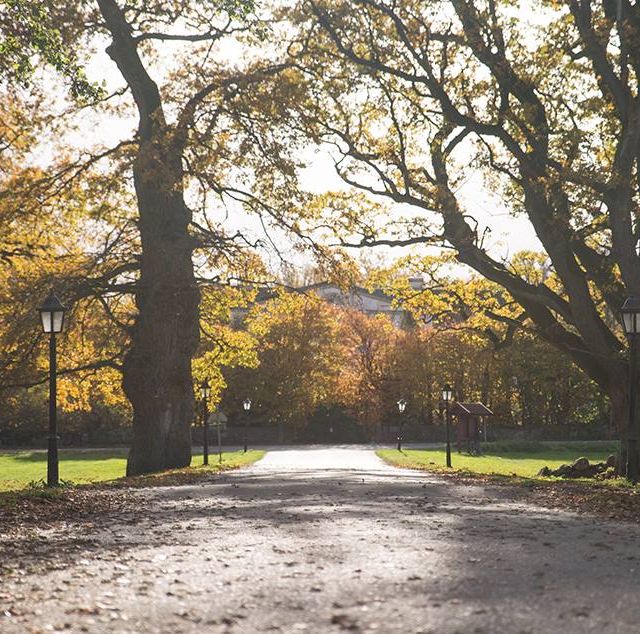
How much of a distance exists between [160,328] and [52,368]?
6193 mm

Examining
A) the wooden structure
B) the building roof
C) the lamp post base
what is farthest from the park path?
the wooden structure

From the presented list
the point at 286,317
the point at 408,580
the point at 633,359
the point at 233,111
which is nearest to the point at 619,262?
the point at 633,359

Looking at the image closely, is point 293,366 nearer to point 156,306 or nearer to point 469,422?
point 469,422

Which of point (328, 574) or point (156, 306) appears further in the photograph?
point (156, 306)

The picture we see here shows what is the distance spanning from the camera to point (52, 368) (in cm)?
1440

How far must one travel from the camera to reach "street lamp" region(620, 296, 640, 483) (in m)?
15.6

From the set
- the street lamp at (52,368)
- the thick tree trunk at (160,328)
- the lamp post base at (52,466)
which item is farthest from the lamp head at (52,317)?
the thick tree trunk at (160,328)

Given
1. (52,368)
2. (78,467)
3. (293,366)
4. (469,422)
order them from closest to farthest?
(52,368)
(78,467)
(469,422)
(293,366)

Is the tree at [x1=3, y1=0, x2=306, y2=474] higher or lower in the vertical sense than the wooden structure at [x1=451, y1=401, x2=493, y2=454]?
higher

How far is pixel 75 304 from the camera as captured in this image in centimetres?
2091

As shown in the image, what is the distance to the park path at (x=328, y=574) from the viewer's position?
440cm

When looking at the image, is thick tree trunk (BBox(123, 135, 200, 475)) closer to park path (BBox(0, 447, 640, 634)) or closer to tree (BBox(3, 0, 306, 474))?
tree (BBox(3, 0, 306, 474))

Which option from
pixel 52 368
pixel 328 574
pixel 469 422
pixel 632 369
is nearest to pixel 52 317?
pixel 52 368

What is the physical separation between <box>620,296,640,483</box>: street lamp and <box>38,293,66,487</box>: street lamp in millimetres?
9732
